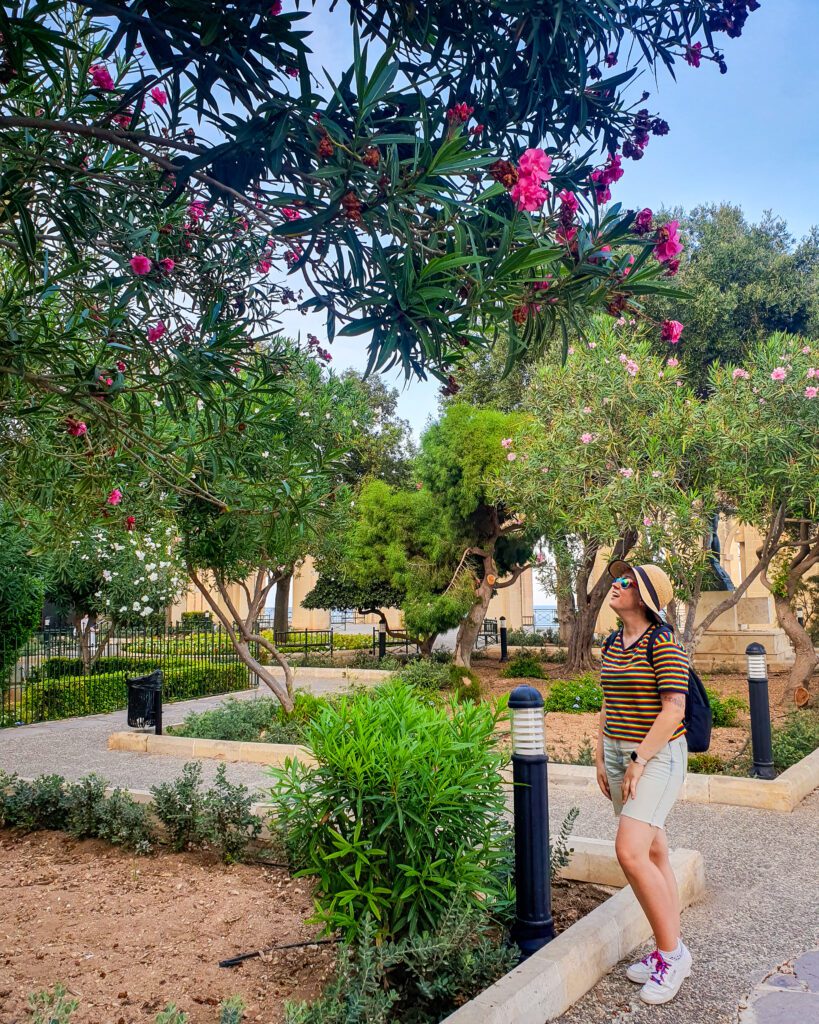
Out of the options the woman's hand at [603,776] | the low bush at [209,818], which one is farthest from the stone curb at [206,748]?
the woman's hand at [603,776]

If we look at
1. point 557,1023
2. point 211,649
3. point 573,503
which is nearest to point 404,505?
point 211,649

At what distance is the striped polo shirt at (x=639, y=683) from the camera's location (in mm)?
3270

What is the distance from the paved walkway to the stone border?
2.7 inches

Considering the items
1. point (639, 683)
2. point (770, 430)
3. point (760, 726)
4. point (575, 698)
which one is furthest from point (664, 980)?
point (575, 698)

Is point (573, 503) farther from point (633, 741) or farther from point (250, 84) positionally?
point (250, 84)

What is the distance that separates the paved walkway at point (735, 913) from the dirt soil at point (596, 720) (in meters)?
0.79

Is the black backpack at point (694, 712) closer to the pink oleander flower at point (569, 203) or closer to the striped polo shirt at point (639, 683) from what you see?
the striped polo shirt at point (639, 683)

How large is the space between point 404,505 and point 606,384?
8571 mm

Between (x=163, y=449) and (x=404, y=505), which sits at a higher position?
(x=404, y=505)

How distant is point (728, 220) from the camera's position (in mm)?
20984

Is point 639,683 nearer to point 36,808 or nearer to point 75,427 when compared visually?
point 75,427

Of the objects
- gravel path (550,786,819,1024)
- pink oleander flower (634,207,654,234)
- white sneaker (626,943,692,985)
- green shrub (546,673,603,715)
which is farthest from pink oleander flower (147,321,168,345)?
green shrub (546,673,603,715)

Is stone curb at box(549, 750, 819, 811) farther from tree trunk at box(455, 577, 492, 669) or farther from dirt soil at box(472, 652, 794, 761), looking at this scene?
tree trunk at box(455, 577, 492, 669)

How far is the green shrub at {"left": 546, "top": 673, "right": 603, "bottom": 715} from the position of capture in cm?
1192
